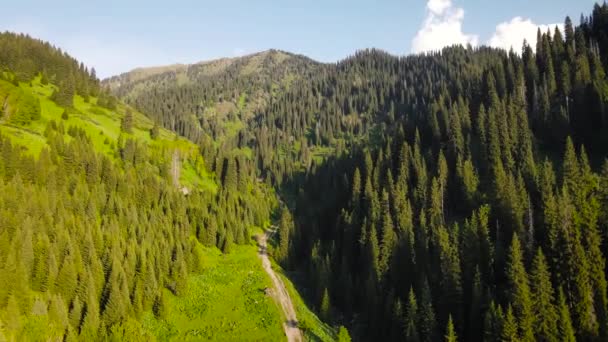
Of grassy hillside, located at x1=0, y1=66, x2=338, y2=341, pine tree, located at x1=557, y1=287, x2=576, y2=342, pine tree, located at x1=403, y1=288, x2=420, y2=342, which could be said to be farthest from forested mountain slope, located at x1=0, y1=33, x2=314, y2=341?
pine tree, located at x1=557, y1=287, x2=576, y2=342

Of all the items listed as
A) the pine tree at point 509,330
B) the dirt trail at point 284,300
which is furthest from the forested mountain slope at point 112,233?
the pine tree at point 509,330

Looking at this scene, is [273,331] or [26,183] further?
[26,183]

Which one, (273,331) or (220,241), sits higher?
(220,241)

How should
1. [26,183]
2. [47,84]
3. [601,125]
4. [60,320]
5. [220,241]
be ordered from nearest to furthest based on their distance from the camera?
[60,320] → [26,183] → [220,241] → [601,125] → [47,84]

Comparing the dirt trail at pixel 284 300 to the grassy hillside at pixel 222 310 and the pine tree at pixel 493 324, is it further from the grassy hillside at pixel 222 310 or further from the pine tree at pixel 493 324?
the pine tree at pixel 493 324

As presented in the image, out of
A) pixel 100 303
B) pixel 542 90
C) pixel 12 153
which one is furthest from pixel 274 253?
pixel 542 90

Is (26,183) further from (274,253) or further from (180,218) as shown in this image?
(274,253)

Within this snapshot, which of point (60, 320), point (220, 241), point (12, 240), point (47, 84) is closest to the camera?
point (60, 320)

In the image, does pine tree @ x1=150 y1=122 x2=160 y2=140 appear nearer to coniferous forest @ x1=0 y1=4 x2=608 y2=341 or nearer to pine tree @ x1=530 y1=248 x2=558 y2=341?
coniferous forest @ x1=0 y1=4 x2=608 y2=341
